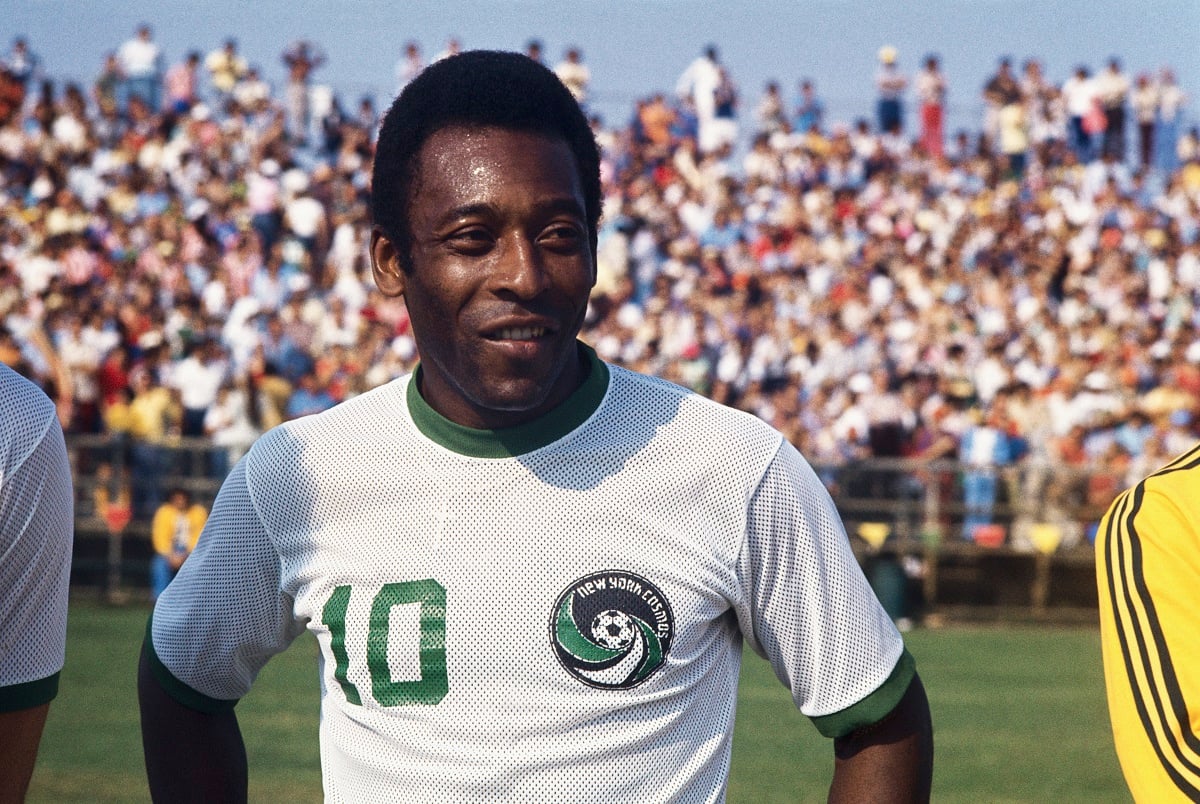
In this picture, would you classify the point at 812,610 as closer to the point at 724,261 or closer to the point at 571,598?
the point at 571,598

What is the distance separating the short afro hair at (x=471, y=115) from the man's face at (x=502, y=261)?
0.10 ft

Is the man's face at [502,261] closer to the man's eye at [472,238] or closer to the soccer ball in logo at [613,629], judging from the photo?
the man's eye at [472,238]

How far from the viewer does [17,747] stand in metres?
2.62

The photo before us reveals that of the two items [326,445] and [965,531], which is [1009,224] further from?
[326,445]

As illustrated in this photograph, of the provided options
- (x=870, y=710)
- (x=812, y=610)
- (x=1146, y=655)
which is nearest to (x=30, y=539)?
(x=812, y=610)

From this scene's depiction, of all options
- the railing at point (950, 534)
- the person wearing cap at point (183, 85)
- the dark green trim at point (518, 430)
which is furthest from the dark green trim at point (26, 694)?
the person wearing cap at point (183, 85)

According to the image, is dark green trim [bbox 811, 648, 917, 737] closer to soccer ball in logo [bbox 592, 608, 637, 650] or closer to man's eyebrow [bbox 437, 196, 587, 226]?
soccer ball in logo [bbox 592, 608, 637, 650]

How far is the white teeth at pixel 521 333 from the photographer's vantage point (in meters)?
2.56

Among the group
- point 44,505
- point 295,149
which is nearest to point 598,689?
point 44,505

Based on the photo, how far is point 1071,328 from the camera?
20609 millimetres

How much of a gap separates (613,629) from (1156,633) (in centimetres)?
80

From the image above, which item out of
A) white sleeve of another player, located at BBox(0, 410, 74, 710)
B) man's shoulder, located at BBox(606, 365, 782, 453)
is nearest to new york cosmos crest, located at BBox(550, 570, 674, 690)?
man's shoulder, located at BBox(606, 365, 782, 453)

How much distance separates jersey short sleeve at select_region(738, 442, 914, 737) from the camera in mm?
2590

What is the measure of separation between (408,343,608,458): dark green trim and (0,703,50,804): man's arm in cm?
75
